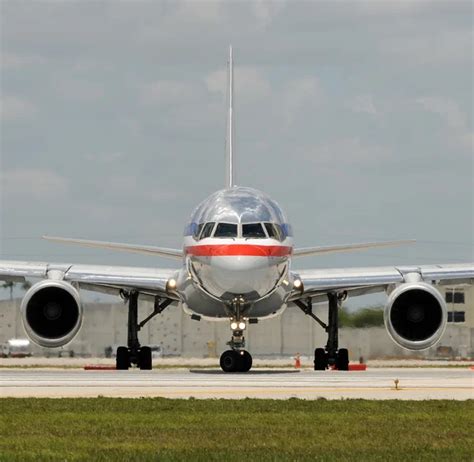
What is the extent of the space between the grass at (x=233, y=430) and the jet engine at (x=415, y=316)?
15.8m

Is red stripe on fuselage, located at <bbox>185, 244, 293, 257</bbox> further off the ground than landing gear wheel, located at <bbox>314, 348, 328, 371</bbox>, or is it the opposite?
red stripe on fuselage, located at <bbox>185, 244, 293, 257</bbox>

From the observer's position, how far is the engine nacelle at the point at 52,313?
39938mm

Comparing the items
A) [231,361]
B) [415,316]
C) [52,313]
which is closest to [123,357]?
[52,313]

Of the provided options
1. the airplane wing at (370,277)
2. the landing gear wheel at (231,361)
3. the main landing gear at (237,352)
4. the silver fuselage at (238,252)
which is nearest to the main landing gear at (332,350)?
the airplane wing at (370,277)

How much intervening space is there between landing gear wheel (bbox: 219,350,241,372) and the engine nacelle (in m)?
4.04

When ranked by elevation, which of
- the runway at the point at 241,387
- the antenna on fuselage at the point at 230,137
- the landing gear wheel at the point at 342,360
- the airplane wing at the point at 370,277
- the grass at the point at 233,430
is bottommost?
the grass at the point at 233,430

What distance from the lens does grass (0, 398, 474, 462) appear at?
17344 millimetres

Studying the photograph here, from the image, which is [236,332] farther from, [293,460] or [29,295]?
[293,460]

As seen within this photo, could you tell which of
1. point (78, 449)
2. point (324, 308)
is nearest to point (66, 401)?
point (78, 449)

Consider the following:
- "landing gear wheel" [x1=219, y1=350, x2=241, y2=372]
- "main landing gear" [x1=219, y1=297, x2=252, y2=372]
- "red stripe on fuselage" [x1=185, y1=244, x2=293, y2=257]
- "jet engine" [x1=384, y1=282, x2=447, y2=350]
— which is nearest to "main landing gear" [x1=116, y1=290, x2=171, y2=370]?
"main landing gear" [x1=219, y1=297, x2=252, y2=372]

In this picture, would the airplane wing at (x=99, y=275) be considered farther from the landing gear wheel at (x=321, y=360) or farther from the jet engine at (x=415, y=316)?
the jet engine at (x=415, y=316)

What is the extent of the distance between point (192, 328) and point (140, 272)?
2181 centimetres

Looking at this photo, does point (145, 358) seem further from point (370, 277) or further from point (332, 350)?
point (370, 277)

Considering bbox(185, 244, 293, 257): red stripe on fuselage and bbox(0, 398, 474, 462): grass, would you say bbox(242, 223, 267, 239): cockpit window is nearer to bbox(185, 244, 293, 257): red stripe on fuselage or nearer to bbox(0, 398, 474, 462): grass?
bbox(185, 244, 293, 257): red stripe on fuselage
